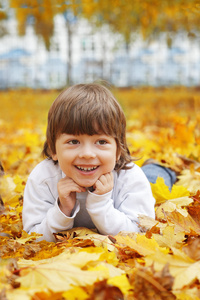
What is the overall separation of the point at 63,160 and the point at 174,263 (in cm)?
67

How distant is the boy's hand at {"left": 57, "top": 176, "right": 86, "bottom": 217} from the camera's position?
5.11ft

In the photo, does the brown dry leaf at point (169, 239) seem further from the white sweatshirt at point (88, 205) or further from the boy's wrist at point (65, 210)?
the boy's wrist at point (65, 210)

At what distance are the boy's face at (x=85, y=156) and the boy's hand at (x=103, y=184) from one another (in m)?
0.02

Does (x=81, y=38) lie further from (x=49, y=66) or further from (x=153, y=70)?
(x=153, y=70)

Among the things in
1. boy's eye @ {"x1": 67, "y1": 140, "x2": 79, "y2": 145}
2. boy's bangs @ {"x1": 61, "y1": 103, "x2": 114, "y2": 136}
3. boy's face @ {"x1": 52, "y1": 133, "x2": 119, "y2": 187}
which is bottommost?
boy's face @ {"x1": 52, "y1": 133, "x2": 119, "y2": 187}

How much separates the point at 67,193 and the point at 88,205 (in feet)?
0.35

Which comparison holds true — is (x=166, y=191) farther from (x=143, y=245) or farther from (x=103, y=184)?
(x=143, y=245)

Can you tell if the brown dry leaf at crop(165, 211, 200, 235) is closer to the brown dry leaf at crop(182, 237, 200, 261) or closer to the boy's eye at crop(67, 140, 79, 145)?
the brown dry leaf at crop(182, 237, 200, 261)

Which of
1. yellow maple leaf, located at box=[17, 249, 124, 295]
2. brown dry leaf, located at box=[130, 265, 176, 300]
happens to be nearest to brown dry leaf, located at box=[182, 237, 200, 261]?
brown dry leaf, located at box=[130, 265, 176, 300]

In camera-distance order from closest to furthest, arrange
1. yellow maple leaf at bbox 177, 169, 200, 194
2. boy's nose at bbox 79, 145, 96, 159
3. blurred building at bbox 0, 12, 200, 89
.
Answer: boy's nose at bbox 79, 145, 96, 159 → yellow maple leaf at bbox 177, 169, 200, 194 → blurred building at bbox 0, 12, 200, 89

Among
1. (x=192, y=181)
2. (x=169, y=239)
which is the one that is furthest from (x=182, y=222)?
(x=192, y=181)

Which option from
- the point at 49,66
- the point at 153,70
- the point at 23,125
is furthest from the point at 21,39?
the point at 153,70

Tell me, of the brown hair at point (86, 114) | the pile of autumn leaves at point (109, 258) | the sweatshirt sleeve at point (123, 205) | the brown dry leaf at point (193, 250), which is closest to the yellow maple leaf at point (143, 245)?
the pile of autumn leaves at point (109, 258)

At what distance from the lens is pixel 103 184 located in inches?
62.0
